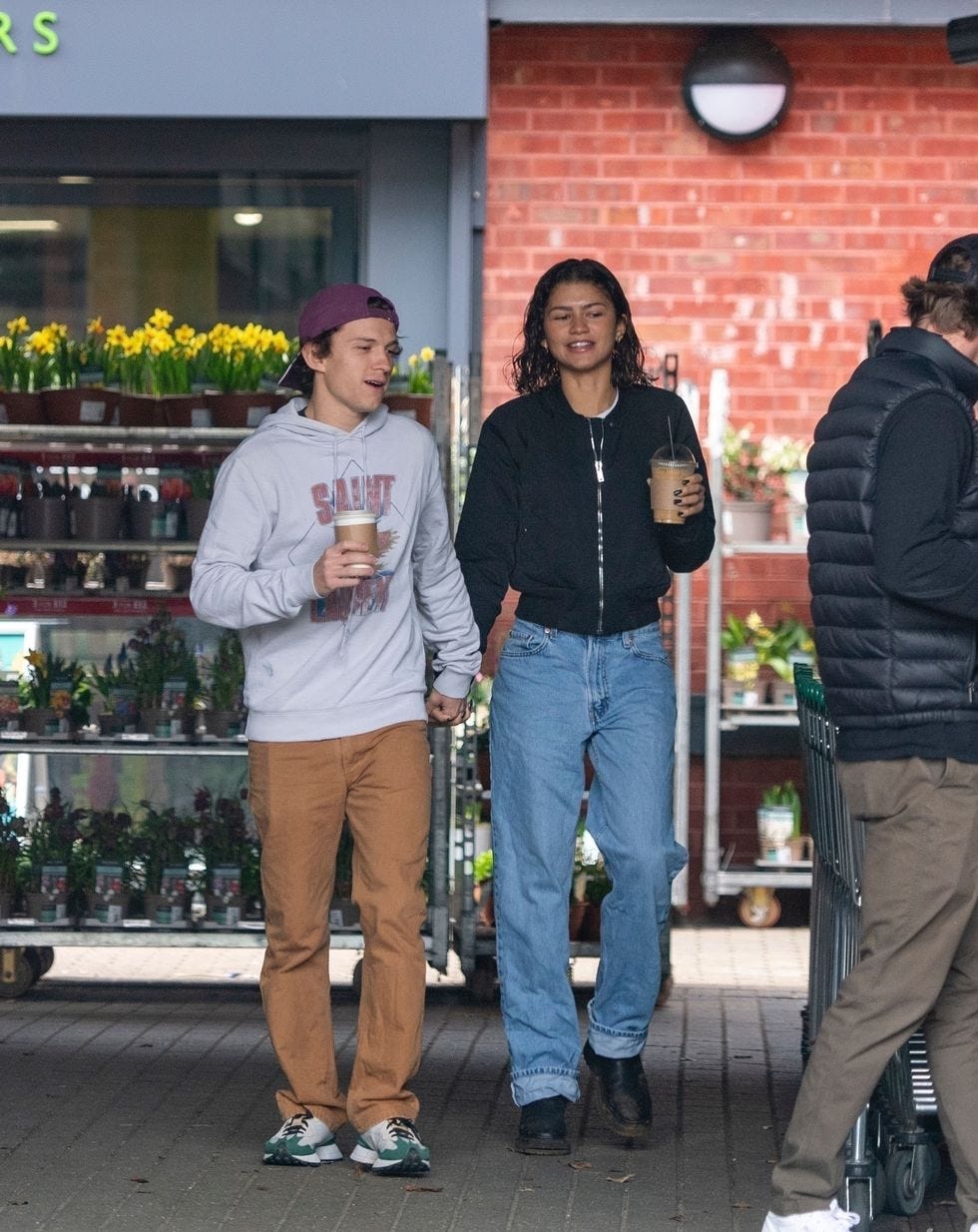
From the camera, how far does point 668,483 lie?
4.90 meters

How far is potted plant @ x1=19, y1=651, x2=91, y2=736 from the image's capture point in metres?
6.70

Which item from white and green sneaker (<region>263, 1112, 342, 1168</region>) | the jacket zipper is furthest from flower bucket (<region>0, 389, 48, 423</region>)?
white and green sneaker (<region>263, 1112, 342, 1168</region>)

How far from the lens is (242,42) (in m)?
7.96

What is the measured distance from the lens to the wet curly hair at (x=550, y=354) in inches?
206

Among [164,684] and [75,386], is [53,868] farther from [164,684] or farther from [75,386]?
[75,386]

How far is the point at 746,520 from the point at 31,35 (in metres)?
3.45

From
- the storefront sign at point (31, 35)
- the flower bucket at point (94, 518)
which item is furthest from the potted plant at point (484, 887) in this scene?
the storefront sign at point (31, 35)

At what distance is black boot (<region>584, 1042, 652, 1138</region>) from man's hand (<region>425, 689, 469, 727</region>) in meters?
0.91

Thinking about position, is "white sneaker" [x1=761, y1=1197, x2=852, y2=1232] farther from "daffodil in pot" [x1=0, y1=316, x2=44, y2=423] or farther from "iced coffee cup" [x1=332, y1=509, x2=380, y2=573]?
"daffodil in pot" [x1=0, y1=316, x2=44, y2=423]

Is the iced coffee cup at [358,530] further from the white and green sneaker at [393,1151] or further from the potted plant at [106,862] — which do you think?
the potted plant at [106,862]

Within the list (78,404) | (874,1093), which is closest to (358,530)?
(874,1093)

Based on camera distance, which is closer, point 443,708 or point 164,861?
point 443,708

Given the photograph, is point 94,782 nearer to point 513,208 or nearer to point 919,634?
point 513,208

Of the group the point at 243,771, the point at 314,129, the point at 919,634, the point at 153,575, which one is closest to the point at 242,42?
the point at 314,129
